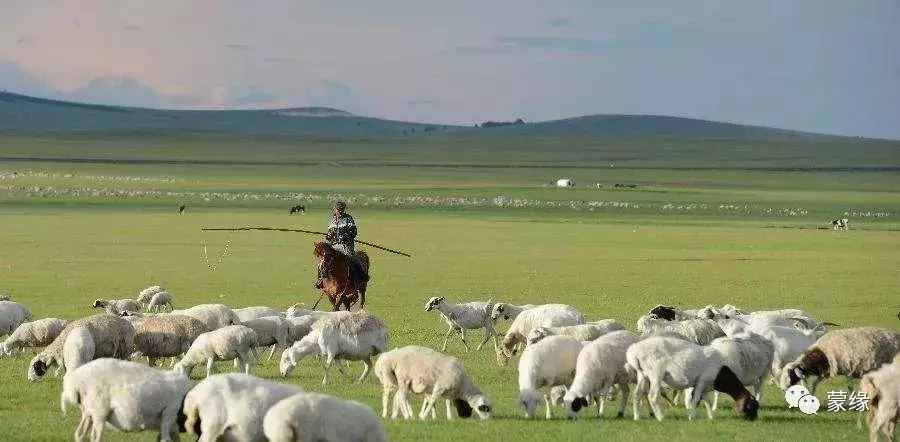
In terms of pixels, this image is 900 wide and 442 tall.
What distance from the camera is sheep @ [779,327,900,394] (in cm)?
1341

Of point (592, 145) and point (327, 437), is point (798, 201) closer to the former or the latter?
point (327, 437)

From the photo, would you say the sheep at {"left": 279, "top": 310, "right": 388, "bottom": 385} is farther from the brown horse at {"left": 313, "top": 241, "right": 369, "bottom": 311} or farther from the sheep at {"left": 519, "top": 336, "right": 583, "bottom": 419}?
the brown horse at {"left": 313, "top": 241, "right": 369, "bottom": 311}

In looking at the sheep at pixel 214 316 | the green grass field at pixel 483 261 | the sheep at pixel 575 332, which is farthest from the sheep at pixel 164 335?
the sheep at pixel 575 332

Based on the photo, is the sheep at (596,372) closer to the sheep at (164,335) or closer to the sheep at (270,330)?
the sheep at (164,335)

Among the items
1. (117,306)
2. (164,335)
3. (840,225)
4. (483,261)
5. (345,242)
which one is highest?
(345,242)

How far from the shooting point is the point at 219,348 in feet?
47.9


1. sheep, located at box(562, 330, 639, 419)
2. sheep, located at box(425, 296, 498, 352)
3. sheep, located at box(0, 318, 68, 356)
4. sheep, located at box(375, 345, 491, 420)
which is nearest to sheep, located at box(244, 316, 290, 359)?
sheep, located at box(0, 318, 68, 356)

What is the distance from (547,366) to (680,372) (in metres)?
1.29

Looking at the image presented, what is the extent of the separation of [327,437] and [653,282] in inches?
889

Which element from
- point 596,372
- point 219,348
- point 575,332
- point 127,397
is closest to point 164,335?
point 219,348

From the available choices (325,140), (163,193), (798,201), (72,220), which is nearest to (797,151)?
(325,140)

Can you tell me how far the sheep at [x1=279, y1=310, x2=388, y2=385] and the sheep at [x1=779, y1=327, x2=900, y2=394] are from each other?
447 cm

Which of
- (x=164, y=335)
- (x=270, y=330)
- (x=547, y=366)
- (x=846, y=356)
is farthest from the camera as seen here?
(x=270, y=330)

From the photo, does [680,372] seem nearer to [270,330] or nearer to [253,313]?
[270,330]
